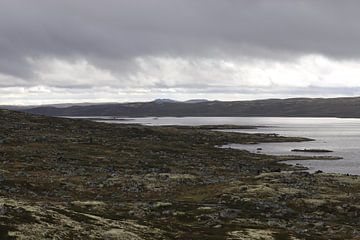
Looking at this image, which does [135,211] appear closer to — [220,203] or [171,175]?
[220,203]

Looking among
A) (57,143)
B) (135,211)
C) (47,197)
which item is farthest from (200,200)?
(57,143)

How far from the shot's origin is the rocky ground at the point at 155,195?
1542 inches

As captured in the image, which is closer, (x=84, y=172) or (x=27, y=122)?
(x=84, y=172)

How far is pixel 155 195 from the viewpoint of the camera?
233 ft

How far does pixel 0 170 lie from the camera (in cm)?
8250

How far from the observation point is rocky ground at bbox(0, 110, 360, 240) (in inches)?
1542

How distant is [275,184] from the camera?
79.5 metres

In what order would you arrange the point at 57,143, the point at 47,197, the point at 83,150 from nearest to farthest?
1. the point at 47,197
2. the point at 83,150
3. the point at 57,143

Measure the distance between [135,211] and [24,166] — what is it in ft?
145

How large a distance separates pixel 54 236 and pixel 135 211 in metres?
20.8

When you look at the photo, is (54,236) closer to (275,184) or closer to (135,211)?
(135,211)

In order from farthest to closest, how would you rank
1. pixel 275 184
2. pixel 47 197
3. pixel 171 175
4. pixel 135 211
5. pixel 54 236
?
1. pixel 171 175
2. pixel 275 184
3. pixel 47 197
4. pixel 135 211
5. pixel 54 236

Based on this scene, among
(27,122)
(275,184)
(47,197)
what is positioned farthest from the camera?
(27,122)

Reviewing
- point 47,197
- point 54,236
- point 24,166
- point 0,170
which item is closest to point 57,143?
point 24,166
